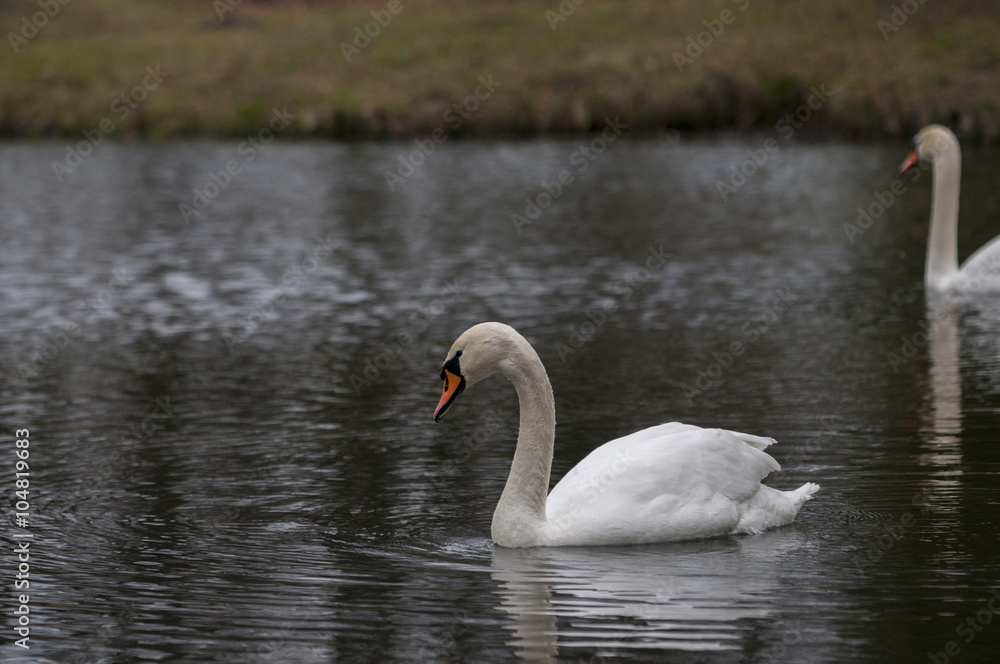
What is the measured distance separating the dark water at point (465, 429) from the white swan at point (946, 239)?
0.35 metres

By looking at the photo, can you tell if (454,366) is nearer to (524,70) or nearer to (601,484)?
(601,484)

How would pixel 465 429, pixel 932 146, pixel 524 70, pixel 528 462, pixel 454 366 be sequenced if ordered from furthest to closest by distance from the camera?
1. pixel 524 70
2. pixel 932 146
3. pixel 465 429
4. pixel 528 462
5. pixel 454 366

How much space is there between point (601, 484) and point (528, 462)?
1.26ft

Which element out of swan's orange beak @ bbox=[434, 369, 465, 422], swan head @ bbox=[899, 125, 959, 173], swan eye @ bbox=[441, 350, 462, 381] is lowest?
swan's orange beak @ bbox=[434, 369, 465, 422]

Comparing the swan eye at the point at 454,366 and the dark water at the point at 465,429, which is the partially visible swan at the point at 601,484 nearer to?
the swan eye at the point at 454,366

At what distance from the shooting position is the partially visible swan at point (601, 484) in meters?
7.82

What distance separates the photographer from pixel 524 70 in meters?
49.7

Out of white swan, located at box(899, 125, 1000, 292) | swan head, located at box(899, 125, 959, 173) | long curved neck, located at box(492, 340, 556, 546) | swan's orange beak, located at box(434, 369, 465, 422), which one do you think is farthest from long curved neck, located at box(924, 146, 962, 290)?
swan's orange beak, located at box(434, 369, 465, 422)

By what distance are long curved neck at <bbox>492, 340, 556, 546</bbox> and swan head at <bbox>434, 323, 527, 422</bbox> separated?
0.10 metres

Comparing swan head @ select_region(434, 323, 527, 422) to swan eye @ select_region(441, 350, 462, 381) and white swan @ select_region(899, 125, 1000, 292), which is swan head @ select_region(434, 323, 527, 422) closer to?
swan eye @ select_region(441, 350, 462, 381)

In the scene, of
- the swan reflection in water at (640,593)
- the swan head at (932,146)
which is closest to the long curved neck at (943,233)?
the swan head at (932,146)

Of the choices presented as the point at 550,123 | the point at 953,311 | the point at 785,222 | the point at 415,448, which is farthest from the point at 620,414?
the point at 550,123

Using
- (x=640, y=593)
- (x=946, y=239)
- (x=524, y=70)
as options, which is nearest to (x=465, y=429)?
(x=640, y=593)

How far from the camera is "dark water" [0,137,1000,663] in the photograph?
672 centimetres
